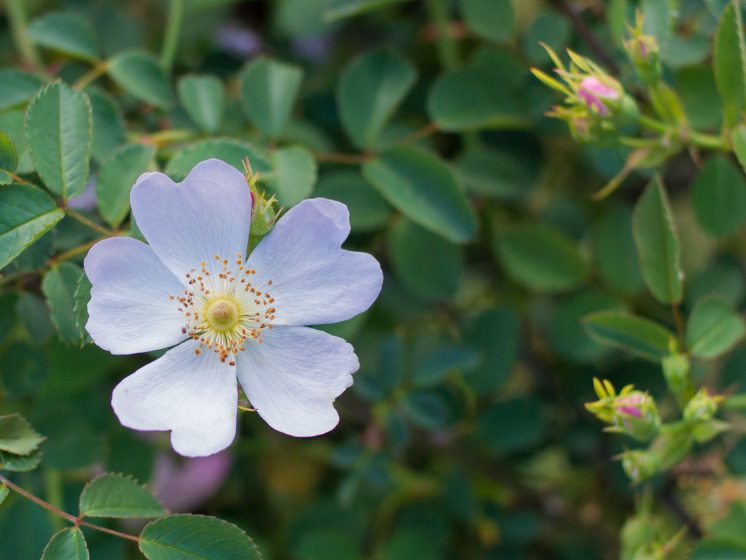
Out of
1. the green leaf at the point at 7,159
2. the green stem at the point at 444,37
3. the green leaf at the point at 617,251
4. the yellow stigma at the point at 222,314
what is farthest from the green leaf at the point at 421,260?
the green leaf at the point at 7,159

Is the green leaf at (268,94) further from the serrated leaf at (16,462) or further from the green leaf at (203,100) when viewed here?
the serrated leaf at (16,462)

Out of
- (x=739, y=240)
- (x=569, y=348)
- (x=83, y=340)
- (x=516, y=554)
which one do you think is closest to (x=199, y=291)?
(x=83, y=340)

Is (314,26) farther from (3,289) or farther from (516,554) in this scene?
(516,554)

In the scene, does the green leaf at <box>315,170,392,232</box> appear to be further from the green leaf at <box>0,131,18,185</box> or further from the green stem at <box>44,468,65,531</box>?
the green stem at <box>44,468,65,531</box>

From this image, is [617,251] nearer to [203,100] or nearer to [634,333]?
[634,333]

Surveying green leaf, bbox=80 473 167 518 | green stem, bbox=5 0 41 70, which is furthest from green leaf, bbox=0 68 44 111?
green leaf, bbox=80 473 167 518
